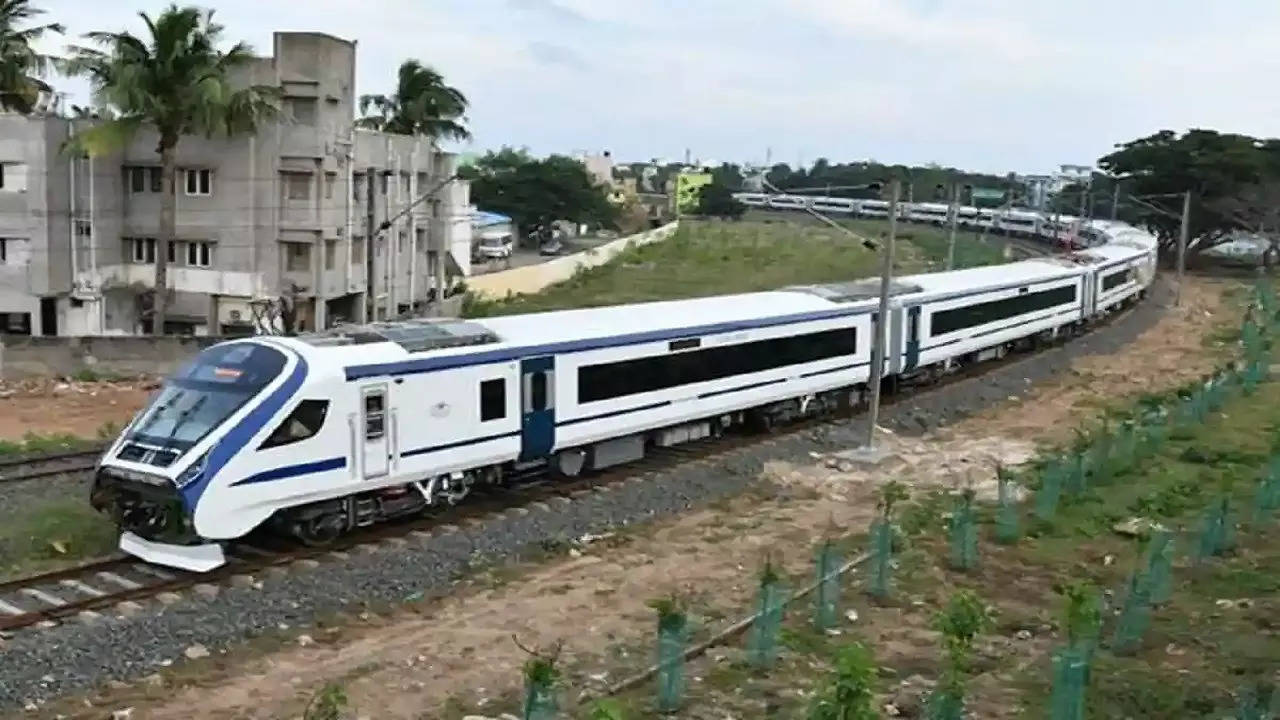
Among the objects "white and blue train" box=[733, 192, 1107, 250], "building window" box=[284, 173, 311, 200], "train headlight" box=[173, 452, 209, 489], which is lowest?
"train headlight" box=[173, 452, 209, 489]

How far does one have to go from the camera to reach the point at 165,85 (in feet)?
105

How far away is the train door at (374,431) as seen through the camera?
622 inches

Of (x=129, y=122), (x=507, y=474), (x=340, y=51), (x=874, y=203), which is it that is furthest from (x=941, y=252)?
(x=507, y=474)

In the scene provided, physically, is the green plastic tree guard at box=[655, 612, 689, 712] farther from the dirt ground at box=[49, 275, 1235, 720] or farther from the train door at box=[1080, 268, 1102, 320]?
the train door at box=[1080, 268, 1102, 320]

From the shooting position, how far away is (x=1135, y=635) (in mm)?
13070

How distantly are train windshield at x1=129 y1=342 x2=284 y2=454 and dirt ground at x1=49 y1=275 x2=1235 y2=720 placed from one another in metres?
3.02

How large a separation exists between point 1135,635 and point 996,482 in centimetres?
830

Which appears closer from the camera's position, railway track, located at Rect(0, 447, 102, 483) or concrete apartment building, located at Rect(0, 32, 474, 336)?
railway track, located at Rect(0, 447, 102, 483)

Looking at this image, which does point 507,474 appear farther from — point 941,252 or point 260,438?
point 941,252

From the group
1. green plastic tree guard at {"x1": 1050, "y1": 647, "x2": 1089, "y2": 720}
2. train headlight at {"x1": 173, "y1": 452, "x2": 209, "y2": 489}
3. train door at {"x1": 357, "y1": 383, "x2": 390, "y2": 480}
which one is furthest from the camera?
train door at {"x1": 357, "y1": 383, "x2": 390, "y2": 480}

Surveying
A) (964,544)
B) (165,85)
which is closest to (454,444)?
(964,544)

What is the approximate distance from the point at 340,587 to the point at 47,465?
8477 mm

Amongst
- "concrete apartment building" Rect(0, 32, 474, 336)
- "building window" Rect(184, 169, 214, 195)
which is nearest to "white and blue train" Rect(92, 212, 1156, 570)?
"concrete apartment building" Rect(0, 32, 474, 336)

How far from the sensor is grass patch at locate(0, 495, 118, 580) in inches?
590
